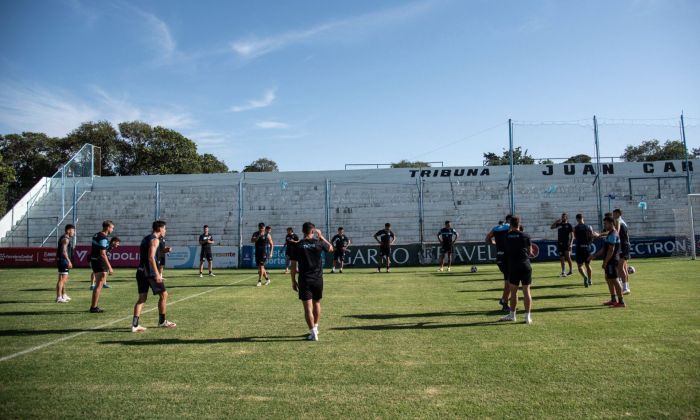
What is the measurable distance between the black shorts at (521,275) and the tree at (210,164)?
58.0 metres

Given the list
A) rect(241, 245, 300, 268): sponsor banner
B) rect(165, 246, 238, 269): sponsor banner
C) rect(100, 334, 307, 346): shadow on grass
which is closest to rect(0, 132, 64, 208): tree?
rect(165, 246, 238, 269): sponsor banner

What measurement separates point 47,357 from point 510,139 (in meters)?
24.9

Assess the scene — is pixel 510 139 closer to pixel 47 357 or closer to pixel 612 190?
pixel 612 190

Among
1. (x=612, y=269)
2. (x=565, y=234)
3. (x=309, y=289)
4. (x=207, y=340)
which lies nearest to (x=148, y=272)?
(x=207, y=340)

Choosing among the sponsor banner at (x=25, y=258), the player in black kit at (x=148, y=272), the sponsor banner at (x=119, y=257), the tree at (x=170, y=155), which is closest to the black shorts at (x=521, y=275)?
the player in black kit at (x=148, y=272)

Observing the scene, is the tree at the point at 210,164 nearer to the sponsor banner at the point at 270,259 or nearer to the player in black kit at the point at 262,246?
the sponsor banner at the point at 270,259

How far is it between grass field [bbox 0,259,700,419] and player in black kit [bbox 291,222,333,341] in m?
0.39

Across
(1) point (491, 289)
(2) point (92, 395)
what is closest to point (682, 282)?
(1) point (491, 289)

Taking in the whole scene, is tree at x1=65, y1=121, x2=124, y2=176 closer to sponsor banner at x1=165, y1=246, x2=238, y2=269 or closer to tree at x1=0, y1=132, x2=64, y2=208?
tree at x1=0, y1=132, x2=64, y2=208

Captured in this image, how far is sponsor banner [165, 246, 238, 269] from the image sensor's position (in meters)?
24.0

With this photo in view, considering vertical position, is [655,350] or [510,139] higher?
[510,139]

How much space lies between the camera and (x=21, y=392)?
4.89 metres

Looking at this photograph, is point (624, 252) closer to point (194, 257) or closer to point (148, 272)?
point (148, 272)

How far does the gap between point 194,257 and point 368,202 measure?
12304 mm
